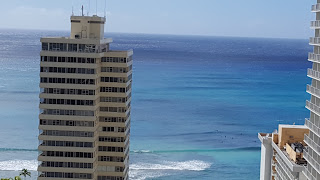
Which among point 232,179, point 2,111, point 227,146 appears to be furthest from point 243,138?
point 2,111

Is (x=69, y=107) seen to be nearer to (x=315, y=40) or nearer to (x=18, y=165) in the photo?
(x=315, y=40)

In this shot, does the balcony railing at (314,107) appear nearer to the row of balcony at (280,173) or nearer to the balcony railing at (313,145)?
the balcony railing at (313,145)

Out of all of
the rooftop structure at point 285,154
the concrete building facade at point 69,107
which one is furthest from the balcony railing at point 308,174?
the concrete building facade at point 69,107

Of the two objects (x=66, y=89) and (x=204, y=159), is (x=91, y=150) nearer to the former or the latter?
(x=66, y=89)

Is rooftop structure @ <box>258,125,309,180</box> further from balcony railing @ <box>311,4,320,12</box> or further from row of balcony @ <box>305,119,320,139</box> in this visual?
balcony railing @ <box>311,4,320,12</box>

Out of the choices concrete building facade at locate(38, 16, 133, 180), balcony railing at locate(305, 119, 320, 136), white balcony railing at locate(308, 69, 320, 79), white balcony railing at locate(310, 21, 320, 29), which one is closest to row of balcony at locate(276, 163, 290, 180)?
balcony railing at locate(305, 119, 320, 136)
